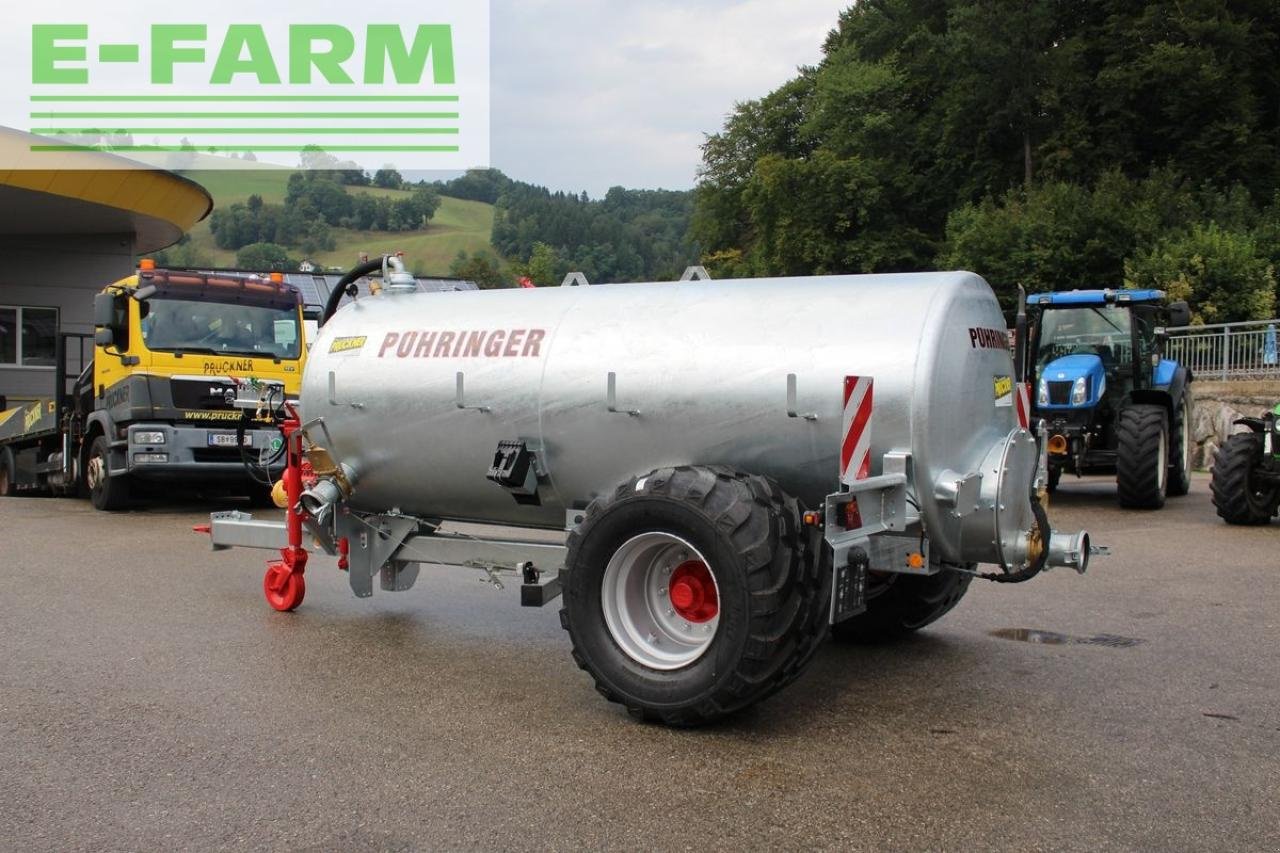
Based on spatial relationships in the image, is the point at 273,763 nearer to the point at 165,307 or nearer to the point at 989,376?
the point at 989,376

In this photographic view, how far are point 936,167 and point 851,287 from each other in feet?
141

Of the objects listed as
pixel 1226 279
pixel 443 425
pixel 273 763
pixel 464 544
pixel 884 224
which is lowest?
pixel 273 763

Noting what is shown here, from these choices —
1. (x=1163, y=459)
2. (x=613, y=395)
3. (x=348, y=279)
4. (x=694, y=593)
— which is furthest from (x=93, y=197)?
(x=694, y=593)

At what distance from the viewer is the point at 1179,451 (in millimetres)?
14375

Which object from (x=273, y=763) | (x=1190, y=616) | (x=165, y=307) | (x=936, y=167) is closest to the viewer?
(x=273, y=763)

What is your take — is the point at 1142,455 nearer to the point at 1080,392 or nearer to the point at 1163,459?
the point at 1163,459

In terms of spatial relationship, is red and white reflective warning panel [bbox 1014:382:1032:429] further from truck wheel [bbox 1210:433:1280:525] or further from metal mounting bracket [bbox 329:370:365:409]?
truck wheel [bbox 1210:433:1280:525]

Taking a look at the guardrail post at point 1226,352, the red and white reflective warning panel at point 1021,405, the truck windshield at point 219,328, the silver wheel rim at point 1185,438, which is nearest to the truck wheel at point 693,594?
the red and white reflective warning panel at point 1021,405

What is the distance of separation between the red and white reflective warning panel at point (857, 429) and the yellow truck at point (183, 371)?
362 inches

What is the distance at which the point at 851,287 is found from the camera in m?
5.54

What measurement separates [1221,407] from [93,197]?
23628 mm

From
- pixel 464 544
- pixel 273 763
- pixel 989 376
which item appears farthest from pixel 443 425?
pixel 989 376

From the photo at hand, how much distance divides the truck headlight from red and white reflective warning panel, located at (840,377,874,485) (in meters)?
9.49

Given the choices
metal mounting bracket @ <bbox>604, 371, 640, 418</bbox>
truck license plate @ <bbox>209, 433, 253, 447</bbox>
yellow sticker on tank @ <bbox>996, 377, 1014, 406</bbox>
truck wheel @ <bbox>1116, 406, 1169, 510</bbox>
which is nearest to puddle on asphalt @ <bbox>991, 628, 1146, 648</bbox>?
yellow sticker on tank @ <bbox>996, 377, 1014, 406</bbox>
